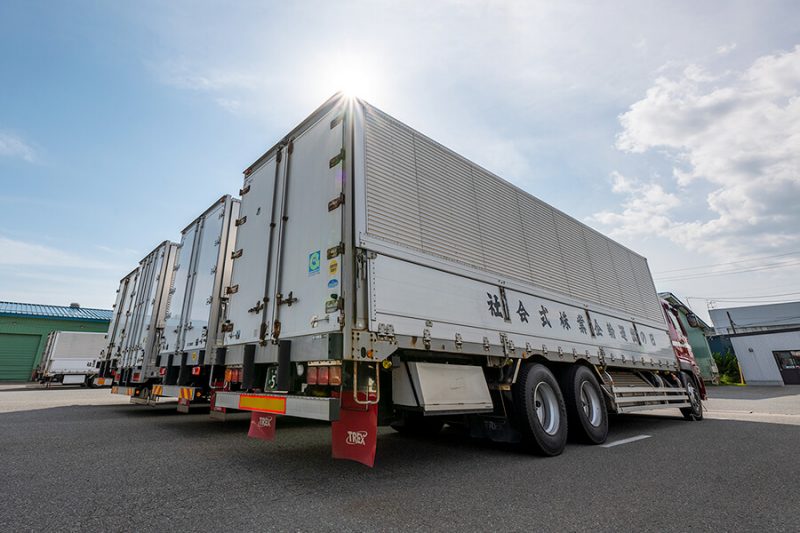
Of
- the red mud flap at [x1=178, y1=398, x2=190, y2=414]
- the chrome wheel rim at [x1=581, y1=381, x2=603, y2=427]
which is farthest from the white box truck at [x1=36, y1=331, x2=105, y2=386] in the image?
the chrome wheel rim at [x1=581, y1=381, x2=603, y2=427]

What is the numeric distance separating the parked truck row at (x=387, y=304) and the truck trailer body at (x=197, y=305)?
35mm

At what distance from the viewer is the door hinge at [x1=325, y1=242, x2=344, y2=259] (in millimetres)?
3634

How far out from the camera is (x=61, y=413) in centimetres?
813

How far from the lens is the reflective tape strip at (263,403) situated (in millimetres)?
3545

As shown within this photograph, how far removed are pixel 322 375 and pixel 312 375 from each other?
16 cm

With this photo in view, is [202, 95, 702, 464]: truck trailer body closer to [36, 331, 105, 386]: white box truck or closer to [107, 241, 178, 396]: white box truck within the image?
[107, 241, 178, 396]: white box truck

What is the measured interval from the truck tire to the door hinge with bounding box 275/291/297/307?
9.76ft

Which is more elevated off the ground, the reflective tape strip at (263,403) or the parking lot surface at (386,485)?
the reflective tape strip at (263,403)

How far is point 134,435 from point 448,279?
17.0 ft

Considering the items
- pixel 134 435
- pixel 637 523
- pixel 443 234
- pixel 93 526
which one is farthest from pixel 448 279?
pixel 134 435

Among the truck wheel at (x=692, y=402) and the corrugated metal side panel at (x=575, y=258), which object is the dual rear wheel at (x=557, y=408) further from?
the truck wheel at (x=692, y=402)

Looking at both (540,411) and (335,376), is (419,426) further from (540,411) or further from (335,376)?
(335,376)

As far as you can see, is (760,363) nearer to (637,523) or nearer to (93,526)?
(637,523)

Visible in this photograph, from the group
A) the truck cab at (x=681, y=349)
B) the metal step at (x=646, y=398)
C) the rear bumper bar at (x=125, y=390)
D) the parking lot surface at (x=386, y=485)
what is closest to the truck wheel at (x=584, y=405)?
the parking lot surface at (x=386, y=485)
